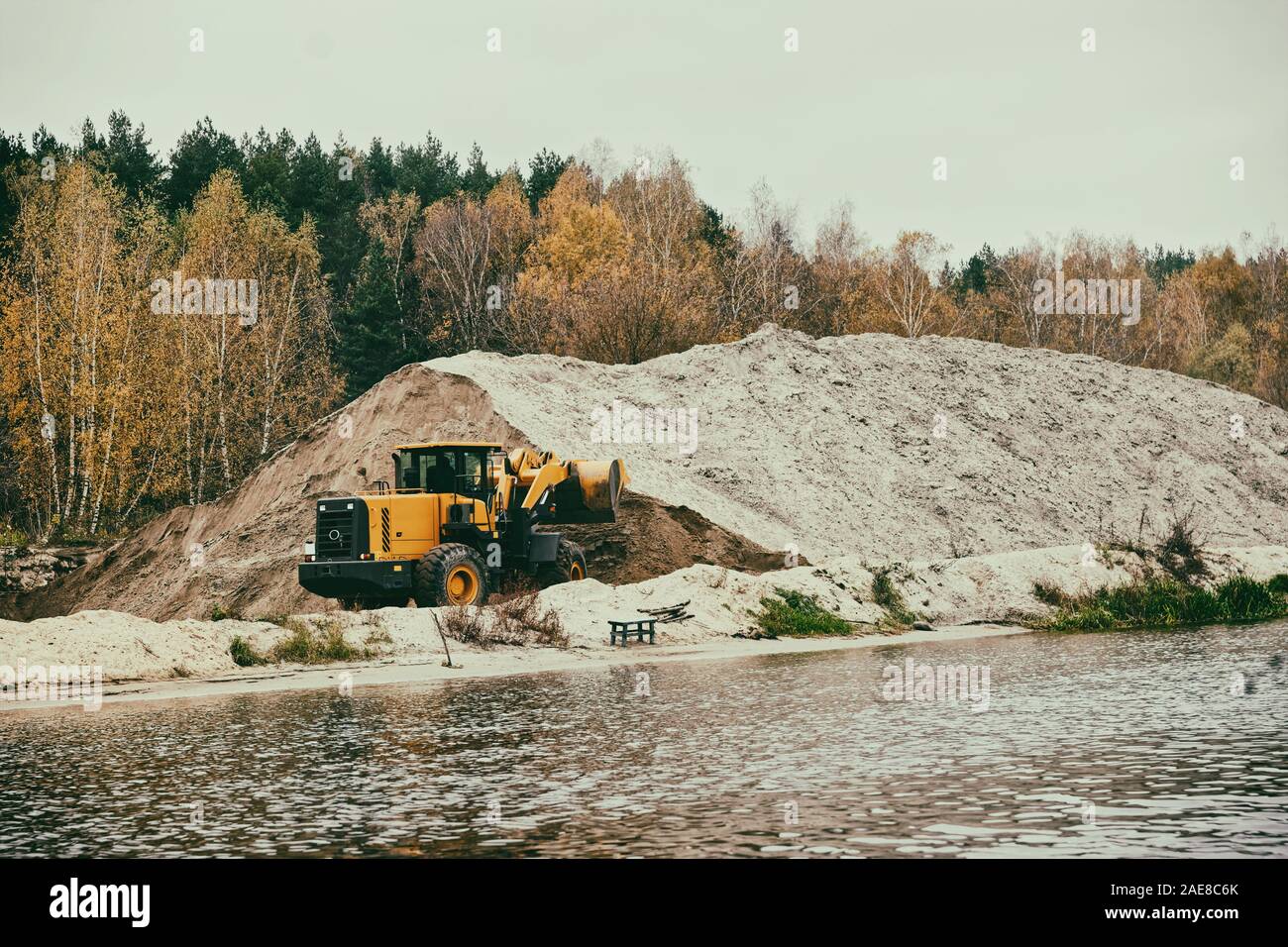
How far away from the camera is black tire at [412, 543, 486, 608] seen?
86.8 feet

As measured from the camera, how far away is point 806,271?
84.4 meters

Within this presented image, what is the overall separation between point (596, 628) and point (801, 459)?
60.6 ft

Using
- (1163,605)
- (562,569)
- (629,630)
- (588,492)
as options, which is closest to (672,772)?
(629,630)

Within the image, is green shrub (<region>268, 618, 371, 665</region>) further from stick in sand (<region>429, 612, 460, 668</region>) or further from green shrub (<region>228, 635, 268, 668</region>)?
stick in sand (<region>429, 612, 460, 668</region>)

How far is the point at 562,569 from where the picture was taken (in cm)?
3031

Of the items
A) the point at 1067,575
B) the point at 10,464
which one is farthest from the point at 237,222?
the point at 1067,575

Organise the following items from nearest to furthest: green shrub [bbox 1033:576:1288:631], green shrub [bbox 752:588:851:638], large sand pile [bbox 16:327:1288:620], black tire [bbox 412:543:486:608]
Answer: black tire [bbox 412:543:486:608]
green shrub [bbox 752:588:851:638]
green shrub [bbox 1033:576:1288:631]
large sand pile [bbox 16:327:1288:620]

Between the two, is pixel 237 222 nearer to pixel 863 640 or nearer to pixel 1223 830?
pixel 863 640

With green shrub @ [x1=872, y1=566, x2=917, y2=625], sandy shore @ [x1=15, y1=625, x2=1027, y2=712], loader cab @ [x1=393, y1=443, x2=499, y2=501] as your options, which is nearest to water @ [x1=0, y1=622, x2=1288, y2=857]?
sandy shore @ [x1=15, y1=625, x2=1027, y2=712]

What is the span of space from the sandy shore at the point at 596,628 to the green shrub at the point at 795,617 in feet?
0.85

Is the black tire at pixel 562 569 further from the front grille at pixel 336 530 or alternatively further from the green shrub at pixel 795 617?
the front grille at pixel 336 530

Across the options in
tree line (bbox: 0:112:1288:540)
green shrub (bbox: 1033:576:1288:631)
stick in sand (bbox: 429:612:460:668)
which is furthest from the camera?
tree line (bbox: 0:112:1288:540)

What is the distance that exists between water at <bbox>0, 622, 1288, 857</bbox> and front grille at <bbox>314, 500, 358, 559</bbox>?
→ 278 inches

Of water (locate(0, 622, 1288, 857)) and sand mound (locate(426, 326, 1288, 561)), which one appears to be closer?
water (locate(0, 622, 1288, 857))
